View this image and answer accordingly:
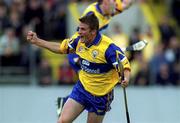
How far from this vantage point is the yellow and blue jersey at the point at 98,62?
10.4 meters

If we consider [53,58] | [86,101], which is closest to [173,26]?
[53,58]

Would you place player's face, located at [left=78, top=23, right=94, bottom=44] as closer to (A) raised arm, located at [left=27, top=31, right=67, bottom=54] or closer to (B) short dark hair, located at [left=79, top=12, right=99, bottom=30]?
(B) short dark hair, located at [left=79, top=12, right=99, bottom=30]

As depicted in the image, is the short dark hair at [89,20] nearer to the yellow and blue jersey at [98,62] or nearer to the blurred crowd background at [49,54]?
the yellow and blue jersey at [98,62]

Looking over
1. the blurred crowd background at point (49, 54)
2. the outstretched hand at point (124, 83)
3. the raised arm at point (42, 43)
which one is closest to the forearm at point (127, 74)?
the outstretched hand at point (124, 83)

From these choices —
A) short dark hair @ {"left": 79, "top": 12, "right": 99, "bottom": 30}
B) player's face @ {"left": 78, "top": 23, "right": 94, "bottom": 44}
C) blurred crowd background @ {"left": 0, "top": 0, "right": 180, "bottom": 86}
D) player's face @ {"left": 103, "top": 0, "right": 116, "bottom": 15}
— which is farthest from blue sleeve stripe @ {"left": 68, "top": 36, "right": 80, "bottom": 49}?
blurred crowd background @ {"left": 0, "top": 0, "right": 180, "bottom": 86}

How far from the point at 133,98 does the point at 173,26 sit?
15.1 feet

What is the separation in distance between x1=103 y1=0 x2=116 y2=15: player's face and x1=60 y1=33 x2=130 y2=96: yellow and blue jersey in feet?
5.55

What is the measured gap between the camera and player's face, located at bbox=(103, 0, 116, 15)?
12281 millimetres

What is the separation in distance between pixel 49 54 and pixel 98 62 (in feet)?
24.0

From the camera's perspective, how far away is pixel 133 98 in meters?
15.5

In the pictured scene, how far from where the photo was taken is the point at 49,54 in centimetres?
1769

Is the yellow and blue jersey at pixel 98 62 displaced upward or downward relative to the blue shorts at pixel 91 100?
upward

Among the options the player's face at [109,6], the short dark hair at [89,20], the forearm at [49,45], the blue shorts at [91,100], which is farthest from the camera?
the player's face at [109,6]

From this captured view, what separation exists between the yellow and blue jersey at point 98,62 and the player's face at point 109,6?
1.69 m
